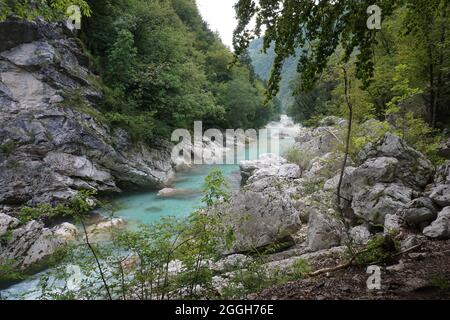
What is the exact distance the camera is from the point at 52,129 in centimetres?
1656

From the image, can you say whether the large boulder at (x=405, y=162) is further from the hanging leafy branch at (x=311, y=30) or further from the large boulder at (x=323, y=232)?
the hanging leafy branch at (x=311, y=30)

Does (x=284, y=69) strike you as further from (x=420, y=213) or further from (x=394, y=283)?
(x=394, y=283)

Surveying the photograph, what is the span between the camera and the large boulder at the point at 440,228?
6.46m

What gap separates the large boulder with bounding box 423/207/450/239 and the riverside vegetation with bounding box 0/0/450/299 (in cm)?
4

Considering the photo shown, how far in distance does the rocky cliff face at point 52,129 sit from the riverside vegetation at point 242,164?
2.6 inches

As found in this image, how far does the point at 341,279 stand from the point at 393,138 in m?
6.09

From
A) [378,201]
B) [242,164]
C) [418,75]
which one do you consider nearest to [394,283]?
[378,201]

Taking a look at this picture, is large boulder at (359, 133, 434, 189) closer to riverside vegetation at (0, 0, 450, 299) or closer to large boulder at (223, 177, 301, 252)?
riverside vegetation at (0, 0, 450, 299)

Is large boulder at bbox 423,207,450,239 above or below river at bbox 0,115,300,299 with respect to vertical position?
above

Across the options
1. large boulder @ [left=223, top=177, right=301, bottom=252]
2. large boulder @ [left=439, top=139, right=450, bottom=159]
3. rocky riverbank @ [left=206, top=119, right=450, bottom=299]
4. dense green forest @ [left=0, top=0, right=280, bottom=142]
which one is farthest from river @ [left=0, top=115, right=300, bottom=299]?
large boulder @ [left=439, top=139, right=450, bottom=159]

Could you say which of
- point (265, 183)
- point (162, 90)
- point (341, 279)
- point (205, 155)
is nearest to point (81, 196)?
point (341, 279)

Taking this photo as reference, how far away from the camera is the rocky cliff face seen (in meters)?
15.0

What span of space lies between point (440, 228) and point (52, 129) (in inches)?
619
